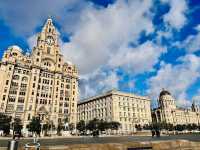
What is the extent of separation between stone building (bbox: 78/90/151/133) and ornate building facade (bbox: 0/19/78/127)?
2511 centimetres

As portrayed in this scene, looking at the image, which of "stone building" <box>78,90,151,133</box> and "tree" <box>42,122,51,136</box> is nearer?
"tree" <box>42,122,51,136</box>

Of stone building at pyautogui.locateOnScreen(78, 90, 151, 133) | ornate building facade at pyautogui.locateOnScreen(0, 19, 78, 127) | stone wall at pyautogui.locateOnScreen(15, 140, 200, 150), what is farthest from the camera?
stone building at pyautogui.locateOnScreen(78, 90, 151, 133)

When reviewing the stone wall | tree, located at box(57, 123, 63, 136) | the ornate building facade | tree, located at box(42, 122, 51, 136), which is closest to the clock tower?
the ornate building facade

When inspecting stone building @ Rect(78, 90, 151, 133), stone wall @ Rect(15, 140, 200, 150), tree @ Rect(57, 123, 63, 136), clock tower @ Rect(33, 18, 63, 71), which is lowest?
tree @ Rect(57, 123, 63, 136)

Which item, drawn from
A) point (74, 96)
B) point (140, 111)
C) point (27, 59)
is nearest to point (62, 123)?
point (74, 96)

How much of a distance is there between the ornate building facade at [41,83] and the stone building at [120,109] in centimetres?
2511

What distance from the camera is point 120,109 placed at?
132m

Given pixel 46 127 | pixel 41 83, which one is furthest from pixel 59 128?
pixel 41 83

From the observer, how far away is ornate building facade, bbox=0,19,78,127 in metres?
97.1

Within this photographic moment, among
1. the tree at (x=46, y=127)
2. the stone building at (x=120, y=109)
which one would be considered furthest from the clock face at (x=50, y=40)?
the tree at (x=46, y=127)

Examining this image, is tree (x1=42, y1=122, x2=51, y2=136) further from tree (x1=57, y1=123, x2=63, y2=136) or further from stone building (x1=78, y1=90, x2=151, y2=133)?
stone building (x1=78, y1=90, x2=151, y2=133)

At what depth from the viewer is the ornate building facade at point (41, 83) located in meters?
97.1

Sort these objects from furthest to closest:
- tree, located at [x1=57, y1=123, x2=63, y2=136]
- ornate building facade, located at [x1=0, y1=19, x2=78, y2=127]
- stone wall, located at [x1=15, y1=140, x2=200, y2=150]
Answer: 1. tree, located at [x1=57, y1=123, x2=63, y2=136]
2. ornate building facade, located at [x1=0, y1=19, x2=78, y2=127]
3. stone wall, located at [x1=15, y1=140, x2=200, y2=150]

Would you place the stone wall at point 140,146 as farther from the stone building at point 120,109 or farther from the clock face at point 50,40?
the clock face at point 50,40
